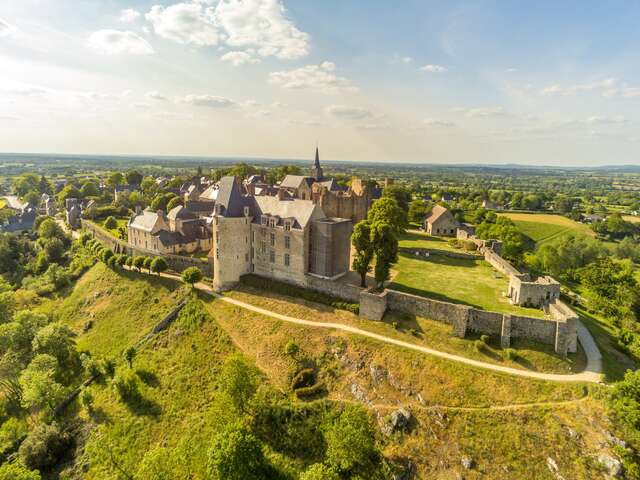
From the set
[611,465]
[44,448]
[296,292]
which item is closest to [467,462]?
[611,465]

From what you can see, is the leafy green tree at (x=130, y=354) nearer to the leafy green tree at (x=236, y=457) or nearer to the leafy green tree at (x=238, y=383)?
the leafy green tree at (x=238, y=383)

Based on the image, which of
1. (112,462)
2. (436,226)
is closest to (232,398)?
(112,462)

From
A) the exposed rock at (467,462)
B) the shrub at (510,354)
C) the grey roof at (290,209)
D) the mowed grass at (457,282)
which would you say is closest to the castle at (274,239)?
the grey roof at (290,209)

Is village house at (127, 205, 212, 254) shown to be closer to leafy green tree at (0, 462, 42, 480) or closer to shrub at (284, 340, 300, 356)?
shrub at (284, 340, 300, 356)

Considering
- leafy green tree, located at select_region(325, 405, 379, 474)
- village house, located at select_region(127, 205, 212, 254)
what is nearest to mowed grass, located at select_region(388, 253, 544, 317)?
leafy green tree, located at select_region(325, 405, 379, 474)

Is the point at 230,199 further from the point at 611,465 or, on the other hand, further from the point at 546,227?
the point at 546,227

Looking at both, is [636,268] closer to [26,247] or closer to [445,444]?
[445,444]
